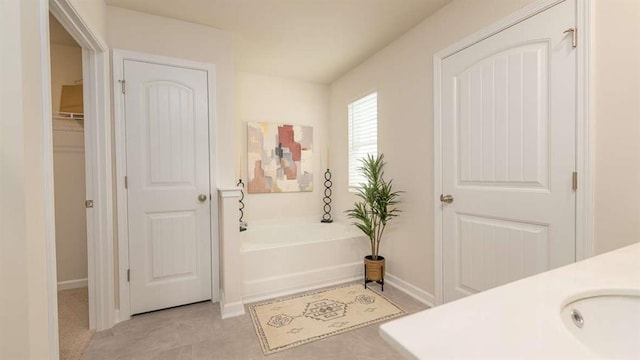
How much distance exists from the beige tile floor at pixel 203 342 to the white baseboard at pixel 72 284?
1.08 meters

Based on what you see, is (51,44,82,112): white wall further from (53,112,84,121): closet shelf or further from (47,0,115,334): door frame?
(47,0,115,334): door frame

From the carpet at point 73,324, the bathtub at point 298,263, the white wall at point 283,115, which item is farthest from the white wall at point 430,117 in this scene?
the carpet at point 73,324

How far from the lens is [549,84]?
143cm

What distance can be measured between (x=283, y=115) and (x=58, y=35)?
222 centimetres

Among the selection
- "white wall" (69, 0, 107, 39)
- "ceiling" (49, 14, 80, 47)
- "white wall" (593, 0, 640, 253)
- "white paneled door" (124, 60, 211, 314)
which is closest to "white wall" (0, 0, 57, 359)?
"white wall" (69, 0, 107, 39)

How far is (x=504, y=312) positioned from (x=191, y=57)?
2.58 meters

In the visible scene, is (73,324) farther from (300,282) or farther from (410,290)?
(410,290)

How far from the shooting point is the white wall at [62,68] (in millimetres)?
2502

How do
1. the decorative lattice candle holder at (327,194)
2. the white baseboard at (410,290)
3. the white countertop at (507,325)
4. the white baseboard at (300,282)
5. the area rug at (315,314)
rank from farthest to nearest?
the decorative lattice candle holder at (327,194) < the white baseboard at (300,282) < the white baseboard at (410,290) < the area rug at (315,314) < the white countertop at (507,325)

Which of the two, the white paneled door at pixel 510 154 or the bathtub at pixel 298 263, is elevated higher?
the white paneled door at pixel 510 154

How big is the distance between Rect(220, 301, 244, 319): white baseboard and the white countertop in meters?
1.92

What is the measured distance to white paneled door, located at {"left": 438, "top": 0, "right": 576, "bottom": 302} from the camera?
4.57 feet

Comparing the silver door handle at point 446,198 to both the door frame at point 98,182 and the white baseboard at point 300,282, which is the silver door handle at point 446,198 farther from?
the door frame at point 98,182

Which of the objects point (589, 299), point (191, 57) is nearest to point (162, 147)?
point (191, 57)
